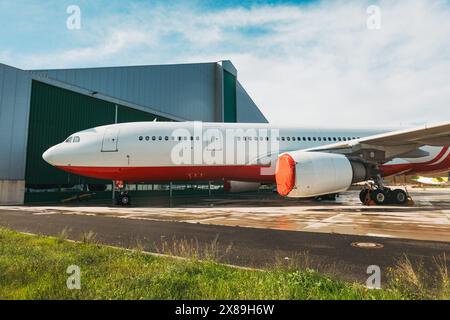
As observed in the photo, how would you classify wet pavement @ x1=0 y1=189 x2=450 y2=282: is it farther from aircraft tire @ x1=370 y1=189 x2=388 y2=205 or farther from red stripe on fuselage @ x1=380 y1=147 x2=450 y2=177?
red stripe on fuselage @ x1=380 y1=147 x2=450 y2=177

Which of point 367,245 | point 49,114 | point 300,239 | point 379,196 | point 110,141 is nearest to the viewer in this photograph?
point 367,245

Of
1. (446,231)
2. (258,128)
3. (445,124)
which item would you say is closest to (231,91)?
(258,128)

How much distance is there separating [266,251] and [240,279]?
6.50 ft

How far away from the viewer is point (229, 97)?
39156mm

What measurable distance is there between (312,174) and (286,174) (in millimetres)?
982

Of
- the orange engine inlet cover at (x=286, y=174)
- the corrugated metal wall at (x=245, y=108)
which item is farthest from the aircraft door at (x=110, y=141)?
the corrugated metal wall at (x=245, y=108)

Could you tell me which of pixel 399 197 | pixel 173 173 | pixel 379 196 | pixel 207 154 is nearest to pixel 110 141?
pixel 173 173

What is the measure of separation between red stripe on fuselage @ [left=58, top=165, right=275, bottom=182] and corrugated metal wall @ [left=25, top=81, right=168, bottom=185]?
4.62 metres

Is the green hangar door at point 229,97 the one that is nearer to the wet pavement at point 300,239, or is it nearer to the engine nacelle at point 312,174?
the engine nacelle at point 312,174

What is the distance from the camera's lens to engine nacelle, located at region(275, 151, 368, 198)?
38.0 ft

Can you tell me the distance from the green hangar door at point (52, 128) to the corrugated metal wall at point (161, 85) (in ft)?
41.1

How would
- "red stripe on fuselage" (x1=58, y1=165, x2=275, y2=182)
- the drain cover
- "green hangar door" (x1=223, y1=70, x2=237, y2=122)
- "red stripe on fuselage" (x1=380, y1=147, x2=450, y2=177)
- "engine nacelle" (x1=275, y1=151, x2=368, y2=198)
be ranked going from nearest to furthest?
1. the drain cover
2. "engine nacelle" (x1=275, y1=151, x2=368, y2=198)
3. "red stripe on fuselage" (x1=58, y1=165, x2=275, y2=182)
4. "red stripe on fuselage" (x1=380, y1=147, x2=450, y2=177)
5. "green hangar door" (x1=223, y1=70, x2=237, y2=122)

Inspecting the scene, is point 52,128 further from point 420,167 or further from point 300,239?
point 420,167

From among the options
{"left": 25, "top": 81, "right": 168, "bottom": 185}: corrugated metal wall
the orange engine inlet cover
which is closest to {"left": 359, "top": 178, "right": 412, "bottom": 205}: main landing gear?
the orange engine inlet cover
